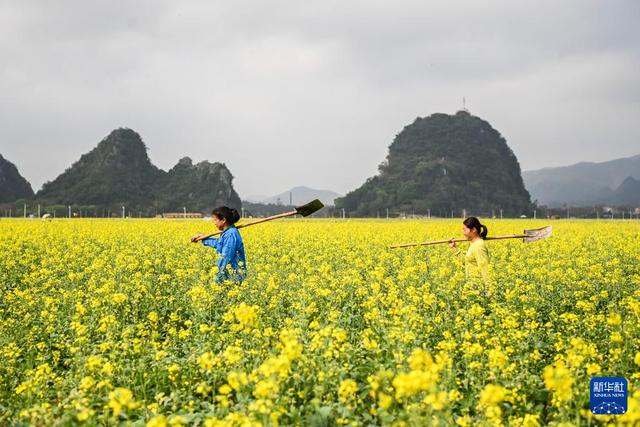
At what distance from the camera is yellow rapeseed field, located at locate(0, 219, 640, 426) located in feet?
9.55

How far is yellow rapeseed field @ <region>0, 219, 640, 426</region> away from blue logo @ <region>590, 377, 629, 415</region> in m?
0.08

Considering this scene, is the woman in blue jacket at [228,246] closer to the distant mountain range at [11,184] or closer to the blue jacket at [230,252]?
the blue jacket at [230,252]

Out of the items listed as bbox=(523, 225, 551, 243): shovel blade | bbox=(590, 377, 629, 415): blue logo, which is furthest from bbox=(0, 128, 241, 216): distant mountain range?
bbox=(590, 377, 629, 415): blue logo

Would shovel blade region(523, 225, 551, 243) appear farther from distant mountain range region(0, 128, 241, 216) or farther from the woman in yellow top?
distant mountain range region(0, 128, 241, 216)

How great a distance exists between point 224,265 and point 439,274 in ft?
9.80

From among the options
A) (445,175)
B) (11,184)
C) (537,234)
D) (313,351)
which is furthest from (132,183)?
(313,351)

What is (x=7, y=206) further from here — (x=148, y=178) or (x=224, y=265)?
(x=224, y=265)

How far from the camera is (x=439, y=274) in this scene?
7.16 m

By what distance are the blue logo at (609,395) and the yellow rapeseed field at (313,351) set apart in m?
0.08

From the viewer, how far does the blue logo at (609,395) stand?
10.4ft

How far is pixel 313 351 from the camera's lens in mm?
3889

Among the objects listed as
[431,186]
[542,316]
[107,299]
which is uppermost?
[431,186]

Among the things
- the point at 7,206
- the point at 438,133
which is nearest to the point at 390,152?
the point at 438,133

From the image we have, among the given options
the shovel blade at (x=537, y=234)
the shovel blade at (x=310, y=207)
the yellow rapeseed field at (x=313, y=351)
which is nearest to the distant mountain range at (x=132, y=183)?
the shovel blade at (x=310, y=207)
